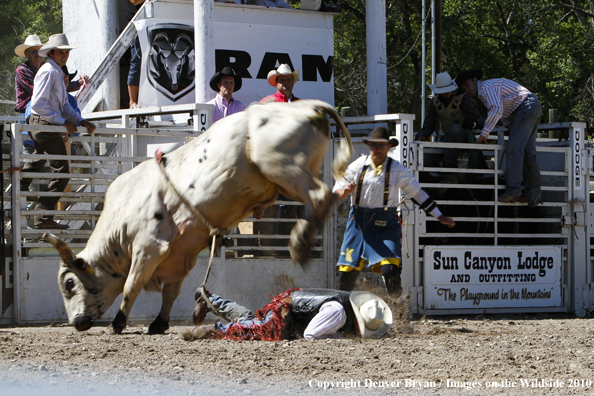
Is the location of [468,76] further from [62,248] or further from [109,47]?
[109,47]

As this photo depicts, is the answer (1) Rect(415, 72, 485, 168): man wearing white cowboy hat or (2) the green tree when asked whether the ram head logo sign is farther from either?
(2) the green tree

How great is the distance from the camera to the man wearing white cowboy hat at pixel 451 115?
28.8 ft

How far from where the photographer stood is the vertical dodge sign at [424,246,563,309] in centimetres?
832

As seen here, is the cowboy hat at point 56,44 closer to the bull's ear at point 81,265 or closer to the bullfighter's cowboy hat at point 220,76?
the bullfighter's cowboy hat at point 220,76

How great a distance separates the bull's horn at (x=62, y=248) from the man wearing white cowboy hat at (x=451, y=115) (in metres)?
4.62

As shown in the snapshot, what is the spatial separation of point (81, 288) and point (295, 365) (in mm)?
2326

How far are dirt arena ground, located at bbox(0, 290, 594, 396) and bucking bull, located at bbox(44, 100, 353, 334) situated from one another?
0.47m

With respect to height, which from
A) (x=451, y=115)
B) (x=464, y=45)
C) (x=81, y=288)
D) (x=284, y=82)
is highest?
(x=464, y=45)

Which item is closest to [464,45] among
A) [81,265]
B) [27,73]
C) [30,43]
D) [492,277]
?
[492,277]

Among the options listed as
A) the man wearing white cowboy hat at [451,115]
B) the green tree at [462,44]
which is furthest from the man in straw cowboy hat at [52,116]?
the green tree at [462,44]

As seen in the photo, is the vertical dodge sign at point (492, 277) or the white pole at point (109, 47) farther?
the white pole at point (109, 47)

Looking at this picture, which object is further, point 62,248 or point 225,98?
point 225,98

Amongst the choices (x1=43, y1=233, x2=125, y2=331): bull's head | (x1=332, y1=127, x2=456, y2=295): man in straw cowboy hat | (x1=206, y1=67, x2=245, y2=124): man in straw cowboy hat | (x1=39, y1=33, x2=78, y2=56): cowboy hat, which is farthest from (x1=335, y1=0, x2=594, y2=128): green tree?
(x1=43, y1=233, x2=125, y2=331): bull's head

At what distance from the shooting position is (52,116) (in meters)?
7.31
